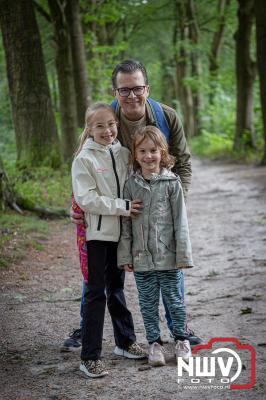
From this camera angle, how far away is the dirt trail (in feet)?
13.2

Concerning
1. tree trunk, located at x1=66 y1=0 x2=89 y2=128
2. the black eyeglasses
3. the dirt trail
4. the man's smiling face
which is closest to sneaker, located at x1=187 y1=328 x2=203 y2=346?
the dirt trail

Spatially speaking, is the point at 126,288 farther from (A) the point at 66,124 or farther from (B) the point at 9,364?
(A) the point at 66,124

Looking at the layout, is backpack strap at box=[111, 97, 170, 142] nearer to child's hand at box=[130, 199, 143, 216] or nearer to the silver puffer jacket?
the silver puffer jacket

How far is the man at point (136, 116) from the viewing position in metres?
4.45

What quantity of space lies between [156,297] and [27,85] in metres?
10.0

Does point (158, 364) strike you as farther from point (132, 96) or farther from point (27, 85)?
point (27, 85)

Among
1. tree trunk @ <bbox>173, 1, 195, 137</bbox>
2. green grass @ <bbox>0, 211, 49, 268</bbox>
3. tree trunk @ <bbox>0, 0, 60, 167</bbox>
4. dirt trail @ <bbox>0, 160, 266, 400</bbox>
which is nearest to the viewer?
dirt trail @ <bbox>0, 160, 266, 400</bbox>

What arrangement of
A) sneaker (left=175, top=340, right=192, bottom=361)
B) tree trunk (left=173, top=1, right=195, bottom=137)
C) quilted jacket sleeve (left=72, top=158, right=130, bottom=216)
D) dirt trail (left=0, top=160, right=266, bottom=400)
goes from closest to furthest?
1. dirt trail (left=0, top=160, right=266, bottom=400)
2. quilted jacket sleeve (left=72, top=158, right=130, bottom=216)
3. sneaker (left=175, top=340, right=192, bottom=361)
4. tree trunk (left=173, top=1, right=195, bottom=137)

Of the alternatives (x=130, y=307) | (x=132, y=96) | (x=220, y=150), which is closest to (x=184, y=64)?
(x=220, y=150)

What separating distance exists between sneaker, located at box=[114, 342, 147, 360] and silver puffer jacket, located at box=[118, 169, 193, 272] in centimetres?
68

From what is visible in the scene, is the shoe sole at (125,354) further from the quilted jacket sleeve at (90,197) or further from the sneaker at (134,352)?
the quilted jacket sleeve at (90,197)

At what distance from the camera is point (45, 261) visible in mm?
8102

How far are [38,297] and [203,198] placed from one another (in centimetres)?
783

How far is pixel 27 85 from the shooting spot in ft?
44.6
